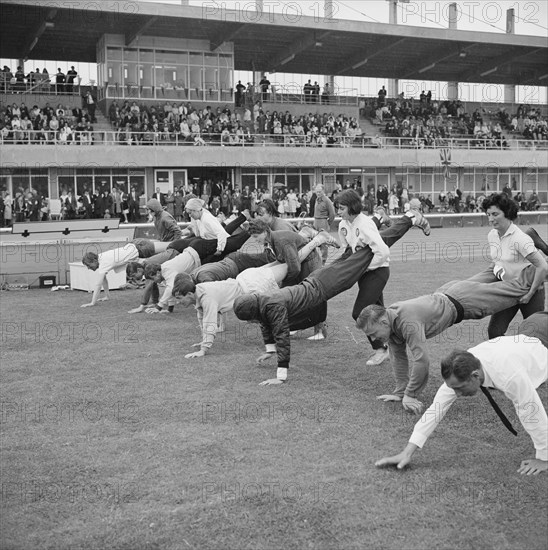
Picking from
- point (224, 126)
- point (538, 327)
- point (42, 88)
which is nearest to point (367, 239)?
point (538, 327)

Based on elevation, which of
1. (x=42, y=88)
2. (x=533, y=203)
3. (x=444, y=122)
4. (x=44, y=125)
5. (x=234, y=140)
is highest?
(x=42, y=88)

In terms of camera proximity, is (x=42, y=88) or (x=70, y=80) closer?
(x=42, y=88)

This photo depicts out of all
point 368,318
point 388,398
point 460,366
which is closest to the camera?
point 460,366

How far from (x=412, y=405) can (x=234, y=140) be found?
32.4 meters

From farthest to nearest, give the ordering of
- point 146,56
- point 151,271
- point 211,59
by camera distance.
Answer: point 211,59
point 146,56
point 151,271

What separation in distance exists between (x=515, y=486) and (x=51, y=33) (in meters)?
38.6

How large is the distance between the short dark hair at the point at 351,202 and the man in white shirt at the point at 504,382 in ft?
10.5

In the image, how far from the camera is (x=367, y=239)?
27.3ft

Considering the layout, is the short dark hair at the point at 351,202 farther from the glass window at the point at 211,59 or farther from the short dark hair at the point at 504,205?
the glass window at the point at 211,59

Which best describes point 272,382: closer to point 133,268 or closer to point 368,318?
point 368,318

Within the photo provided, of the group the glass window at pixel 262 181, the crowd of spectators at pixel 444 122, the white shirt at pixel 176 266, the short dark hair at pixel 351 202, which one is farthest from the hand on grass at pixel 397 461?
the crowd of spectators at pixel 444 122

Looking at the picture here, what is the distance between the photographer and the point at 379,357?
873 centimetres

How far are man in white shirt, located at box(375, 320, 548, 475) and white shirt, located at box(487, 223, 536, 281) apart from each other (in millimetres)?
1914

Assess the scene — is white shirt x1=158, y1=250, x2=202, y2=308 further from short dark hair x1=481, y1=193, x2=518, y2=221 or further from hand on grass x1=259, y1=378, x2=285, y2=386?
short dark hair x1=481, y1=193, x2=518, y2=221
